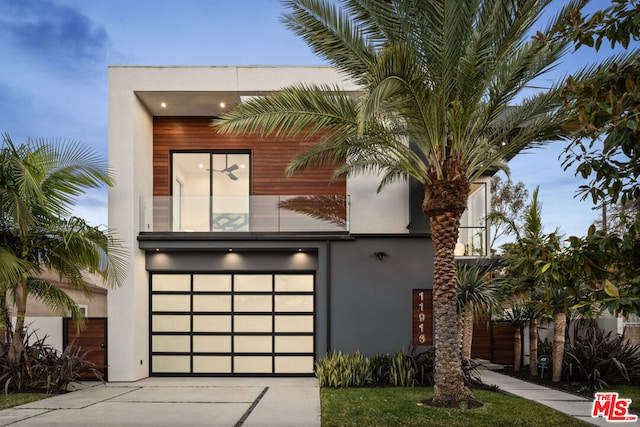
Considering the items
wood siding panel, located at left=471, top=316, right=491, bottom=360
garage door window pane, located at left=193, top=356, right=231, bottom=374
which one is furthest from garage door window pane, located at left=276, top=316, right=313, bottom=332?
wood siding panel, located at left=471, top=316, right=491, bottom=360

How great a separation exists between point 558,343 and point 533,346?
98 centimetres

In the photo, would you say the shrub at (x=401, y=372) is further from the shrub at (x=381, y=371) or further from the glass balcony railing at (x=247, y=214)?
the glass balcony railing at (x=247, y=214)

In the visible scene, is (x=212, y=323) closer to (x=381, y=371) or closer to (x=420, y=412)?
(x=381, y=371)

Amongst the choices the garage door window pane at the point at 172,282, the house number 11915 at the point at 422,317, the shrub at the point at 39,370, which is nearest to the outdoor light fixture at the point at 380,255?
the house number 11915 at the point at 422,317

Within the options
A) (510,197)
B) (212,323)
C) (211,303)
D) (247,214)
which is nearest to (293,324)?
(212,323)

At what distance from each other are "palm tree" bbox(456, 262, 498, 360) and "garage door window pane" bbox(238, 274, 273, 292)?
4.75 metres

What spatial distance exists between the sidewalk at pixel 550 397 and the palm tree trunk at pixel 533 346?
1.77 ft

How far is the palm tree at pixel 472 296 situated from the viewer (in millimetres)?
10367

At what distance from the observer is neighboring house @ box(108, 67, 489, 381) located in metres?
11.3

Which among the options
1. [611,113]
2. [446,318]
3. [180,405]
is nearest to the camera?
[611,113]

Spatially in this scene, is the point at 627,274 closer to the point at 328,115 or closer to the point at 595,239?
the point at 595,239

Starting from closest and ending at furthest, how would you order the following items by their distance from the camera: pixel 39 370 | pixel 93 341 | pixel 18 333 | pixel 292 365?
pixel 18 333
pixel 39 370
pixel 93 341
pixel 292 365

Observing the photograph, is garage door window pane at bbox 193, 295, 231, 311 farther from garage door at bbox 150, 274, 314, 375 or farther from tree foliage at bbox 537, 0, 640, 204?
tree foliage at bbox 537, 0, 640, 204

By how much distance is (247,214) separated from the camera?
11695mm
